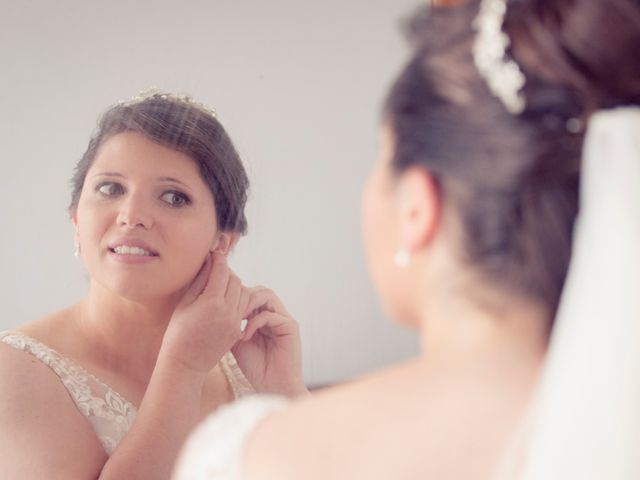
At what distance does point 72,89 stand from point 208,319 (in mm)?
379

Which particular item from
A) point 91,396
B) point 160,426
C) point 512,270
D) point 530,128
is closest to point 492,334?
point 512,270

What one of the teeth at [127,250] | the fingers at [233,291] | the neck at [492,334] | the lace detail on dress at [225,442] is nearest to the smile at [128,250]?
the teeth at [127,250]

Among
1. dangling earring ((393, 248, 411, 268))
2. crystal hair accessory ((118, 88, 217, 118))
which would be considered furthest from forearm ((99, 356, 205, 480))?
dangling earring ((393, 248, 411, 268))

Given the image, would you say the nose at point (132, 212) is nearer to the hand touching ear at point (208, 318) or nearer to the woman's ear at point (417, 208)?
the hand touching ear at point (208, 318)

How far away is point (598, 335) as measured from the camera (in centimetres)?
64

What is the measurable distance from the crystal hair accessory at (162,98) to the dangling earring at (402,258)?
0.58m

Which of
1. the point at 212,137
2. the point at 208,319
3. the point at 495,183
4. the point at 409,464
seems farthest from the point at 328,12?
the point at 409,464

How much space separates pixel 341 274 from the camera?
1235mm

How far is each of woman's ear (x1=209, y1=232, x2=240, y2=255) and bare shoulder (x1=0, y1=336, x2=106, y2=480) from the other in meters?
0.28

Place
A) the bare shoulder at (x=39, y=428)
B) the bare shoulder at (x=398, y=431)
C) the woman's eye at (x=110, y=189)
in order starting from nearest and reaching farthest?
the bare shoulder at (x=398, y=431) < the bare shoulder at (x=39, y=428) < the woman's eye at (x=110, y=189)

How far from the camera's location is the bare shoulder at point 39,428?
41.1 inches

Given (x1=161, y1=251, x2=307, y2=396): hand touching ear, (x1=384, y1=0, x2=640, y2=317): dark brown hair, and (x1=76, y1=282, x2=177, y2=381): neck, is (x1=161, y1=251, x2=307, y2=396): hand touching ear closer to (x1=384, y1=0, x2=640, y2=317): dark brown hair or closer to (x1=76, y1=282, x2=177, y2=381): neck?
(x1=76, y1=282, x2=177, y2=381): neck

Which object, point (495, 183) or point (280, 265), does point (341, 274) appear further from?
point (495, 183)

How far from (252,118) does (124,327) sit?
352mm
